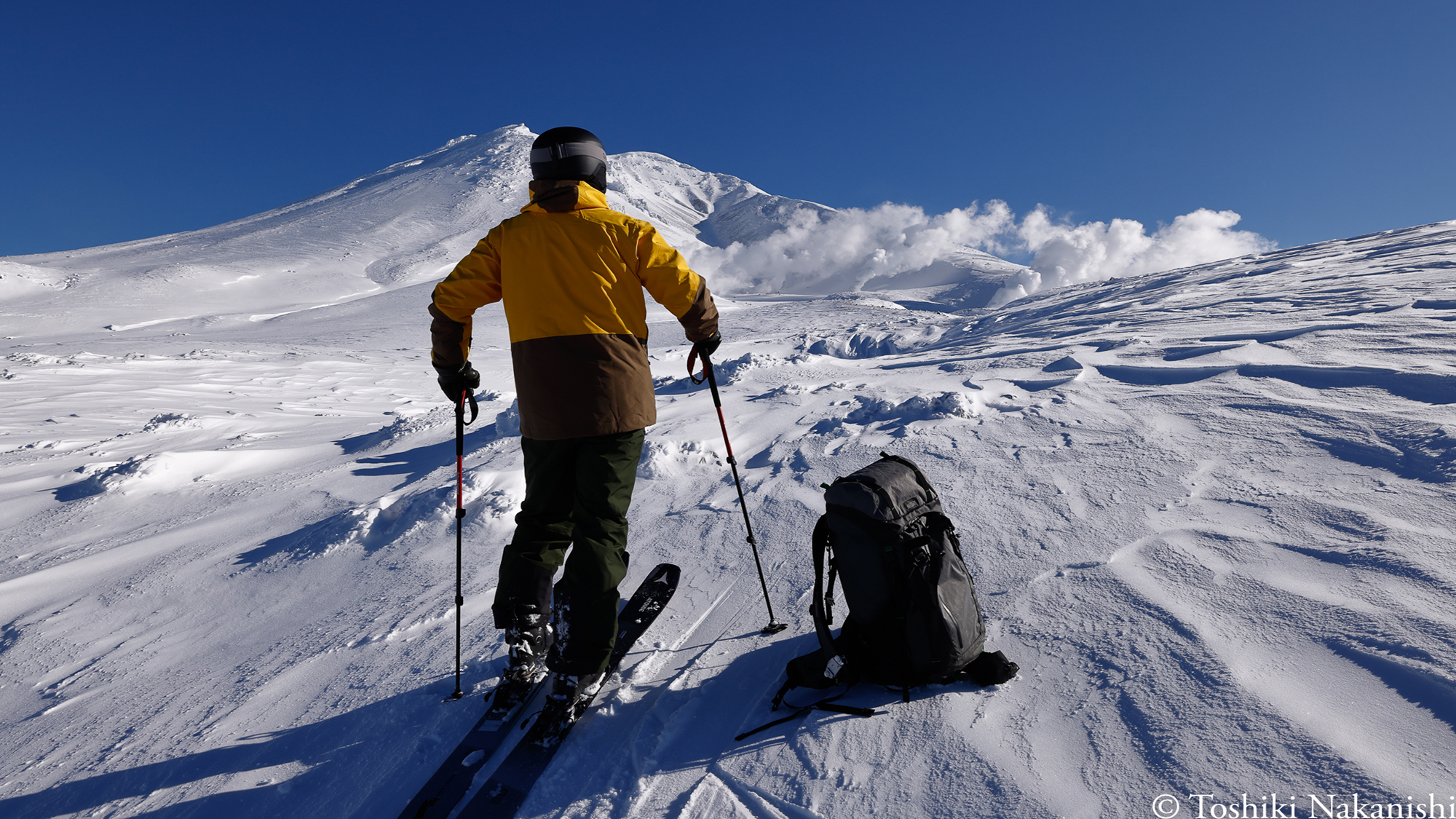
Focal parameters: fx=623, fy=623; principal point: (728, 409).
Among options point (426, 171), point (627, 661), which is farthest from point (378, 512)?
point (426, 171)

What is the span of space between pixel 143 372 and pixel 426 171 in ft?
212

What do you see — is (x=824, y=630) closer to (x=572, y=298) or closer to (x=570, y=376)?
(x=570, y=376)

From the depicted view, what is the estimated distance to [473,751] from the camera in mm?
1979

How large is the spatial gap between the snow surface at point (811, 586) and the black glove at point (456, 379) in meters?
1.05

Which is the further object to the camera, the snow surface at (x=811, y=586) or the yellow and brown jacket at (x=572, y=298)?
the yellow and brown jacket at (x=572, y=298)

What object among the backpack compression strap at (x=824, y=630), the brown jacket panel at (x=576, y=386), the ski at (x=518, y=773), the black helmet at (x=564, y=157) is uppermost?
the black helmet at (x=564, y=157)

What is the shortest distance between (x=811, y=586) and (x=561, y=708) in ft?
3.67

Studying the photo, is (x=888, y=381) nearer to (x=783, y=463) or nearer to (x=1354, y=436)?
(x=783, y=463)

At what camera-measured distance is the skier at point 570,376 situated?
2137 millimetres

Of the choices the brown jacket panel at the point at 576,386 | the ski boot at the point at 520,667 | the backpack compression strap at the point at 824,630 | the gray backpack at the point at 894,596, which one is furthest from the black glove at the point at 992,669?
the ski boot at the point at 520,667

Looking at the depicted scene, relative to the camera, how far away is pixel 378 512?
12.3 ft

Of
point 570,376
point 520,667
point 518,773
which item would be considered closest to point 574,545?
point 520,667

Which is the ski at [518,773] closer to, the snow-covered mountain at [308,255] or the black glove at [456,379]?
the black glove at [456,379]

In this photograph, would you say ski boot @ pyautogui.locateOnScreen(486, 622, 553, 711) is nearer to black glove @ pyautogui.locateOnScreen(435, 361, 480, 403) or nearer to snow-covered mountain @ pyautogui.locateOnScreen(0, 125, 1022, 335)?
black glove @ pyautogui.locateOnScreen(435, 361, 480, 403)
